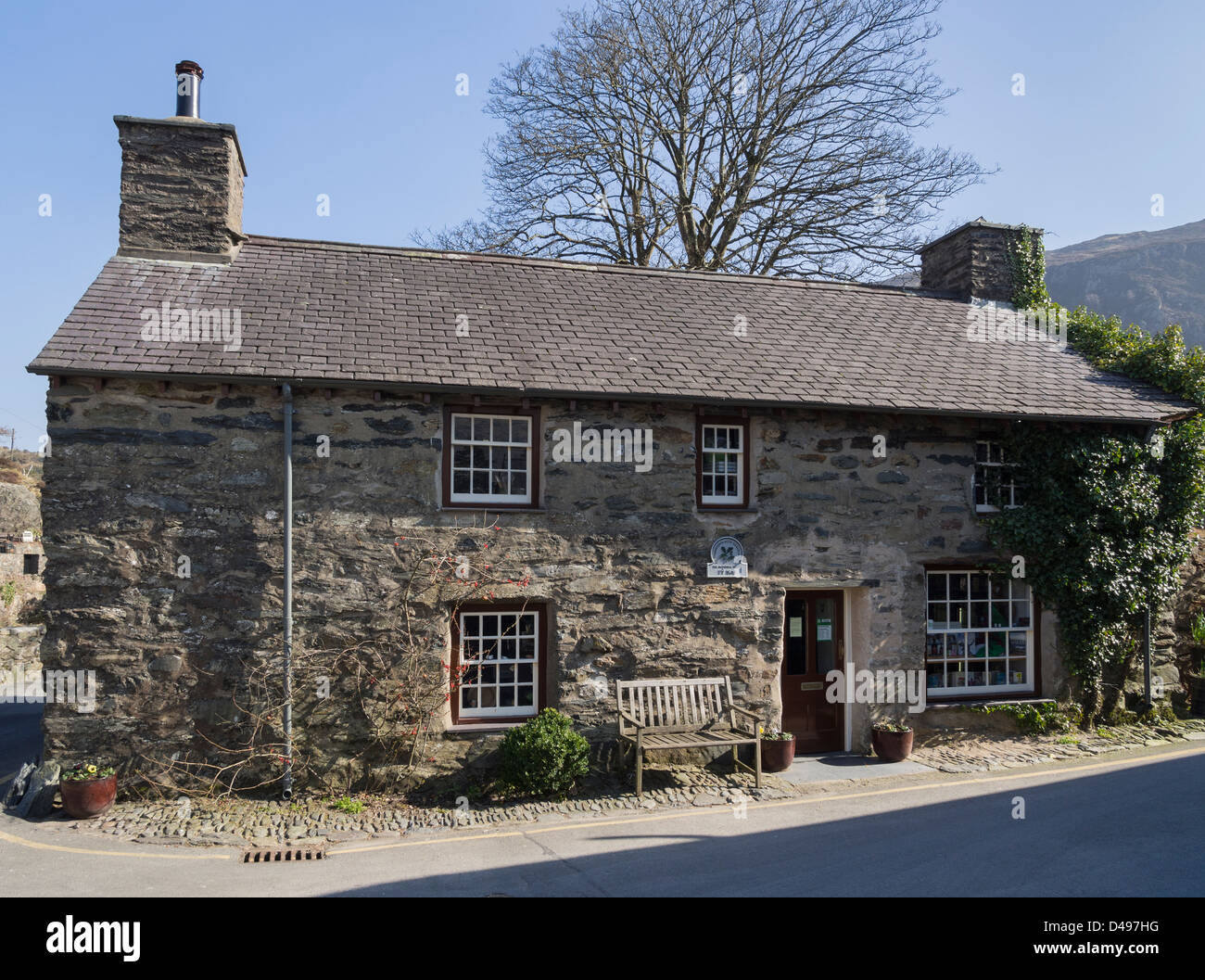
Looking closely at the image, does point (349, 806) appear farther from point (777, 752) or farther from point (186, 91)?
point (186, 91)

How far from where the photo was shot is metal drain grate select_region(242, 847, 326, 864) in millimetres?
7340

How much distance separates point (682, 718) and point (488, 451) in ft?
12.9

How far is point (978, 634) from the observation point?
11.6 metres

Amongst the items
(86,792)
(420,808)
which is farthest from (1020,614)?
(86,792)

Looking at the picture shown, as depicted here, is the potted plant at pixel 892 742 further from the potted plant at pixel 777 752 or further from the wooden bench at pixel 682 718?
the wooden bench at pixel 682 718

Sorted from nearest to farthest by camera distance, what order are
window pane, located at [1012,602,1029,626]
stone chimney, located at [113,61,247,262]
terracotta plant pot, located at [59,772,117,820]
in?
terracotta plant pot, located at [59,772,117,820] < stone chimney, located at [113,61,247,262] < window pane, located at [1012,602,1029,626]

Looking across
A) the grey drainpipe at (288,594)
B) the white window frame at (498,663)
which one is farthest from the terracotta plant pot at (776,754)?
the grey drainpipe at (288,594)

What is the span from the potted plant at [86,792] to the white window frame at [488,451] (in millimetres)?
4522

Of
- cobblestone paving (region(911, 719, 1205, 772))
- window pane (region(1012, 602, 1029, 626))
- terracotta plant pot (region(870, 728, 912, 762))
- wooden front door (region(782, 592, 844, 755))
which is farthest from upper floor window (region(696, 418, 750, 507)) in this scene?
window pane (region(1012, 602, 1029, 626))

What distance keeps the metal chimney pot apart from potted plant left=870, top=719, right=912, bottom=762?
1248 cm

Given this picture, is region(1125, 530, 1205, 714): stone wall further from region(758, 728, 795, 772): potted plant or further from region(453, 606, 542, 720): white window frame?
region(453, 606, 542, 720): white window frame

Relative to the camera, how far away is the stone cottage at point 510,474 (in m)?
8.88

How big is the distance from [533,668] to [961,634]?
19.8 feet
